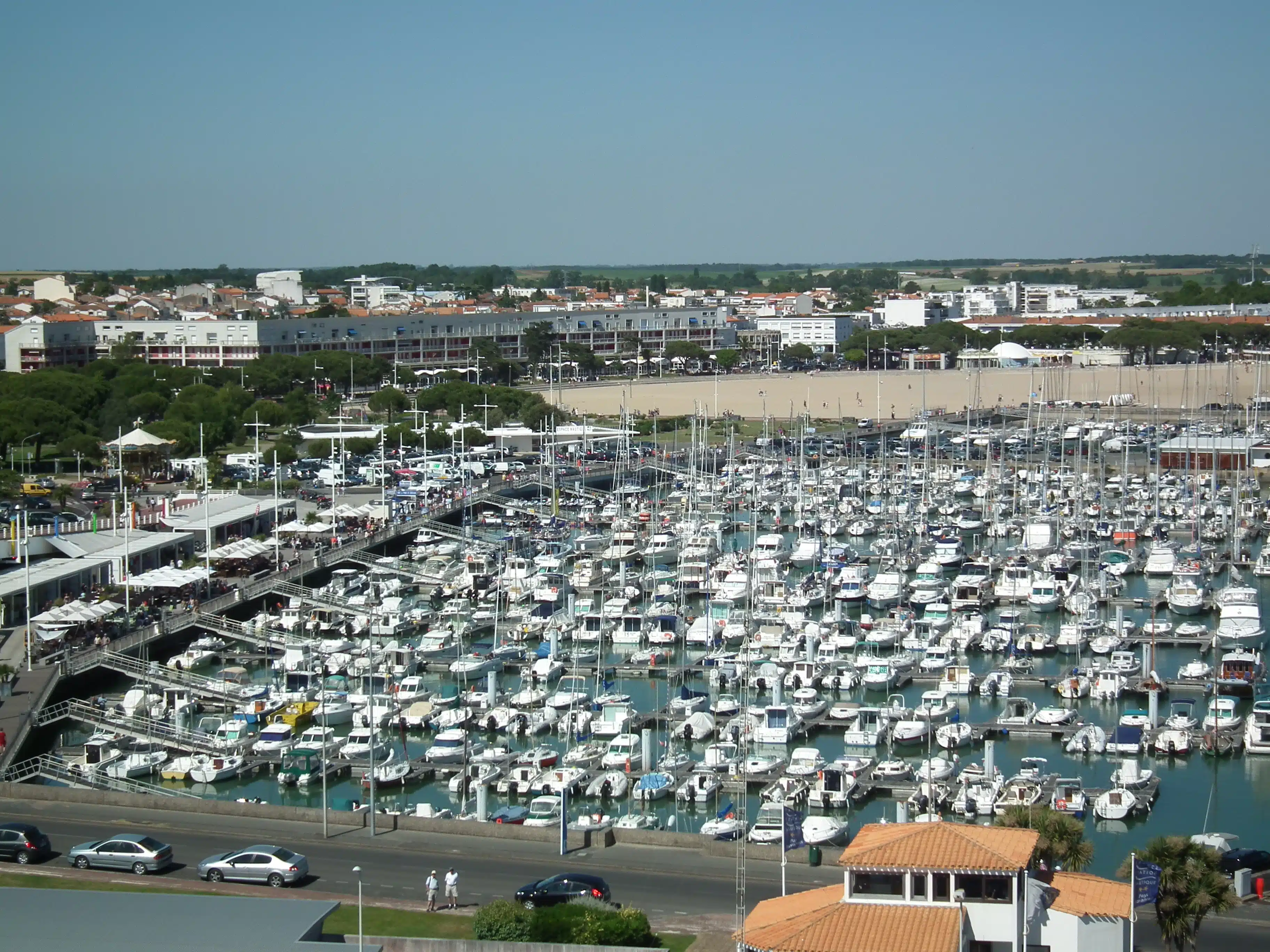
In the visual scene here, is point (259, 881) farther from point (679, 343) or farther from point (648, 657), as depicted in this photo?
point (679, 343)

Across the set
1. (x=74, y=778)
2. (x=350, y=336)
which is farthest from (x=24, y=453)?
(x=350, y=336)

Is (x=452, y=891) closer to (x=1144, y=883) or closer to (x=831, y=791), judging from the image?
(x=1144, y=883)

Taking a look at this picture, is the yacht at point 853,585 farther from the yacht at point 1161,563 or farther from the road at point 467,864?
the road at point 467,864

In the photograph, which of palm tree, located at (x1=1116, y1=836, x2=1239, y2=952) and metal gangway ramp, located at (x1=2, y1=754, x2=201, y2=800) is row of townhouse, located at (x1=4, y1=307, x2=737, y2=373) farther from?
palm tree, located at (x1=1116, y1=836, x2=1239, y2=952)

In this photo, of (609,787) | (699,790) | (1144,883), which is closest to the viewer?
(1144,883)

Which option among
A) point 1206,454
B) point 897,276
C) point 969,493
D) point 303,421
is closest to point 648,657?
point 969,493

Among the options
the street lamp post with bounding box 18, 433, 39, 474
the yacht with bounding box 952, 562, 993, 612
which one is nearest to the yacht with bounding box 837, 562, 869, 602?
the yacht with bounding box 952, 562, 993, 612
